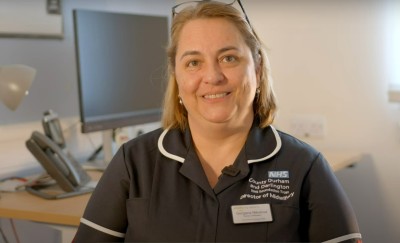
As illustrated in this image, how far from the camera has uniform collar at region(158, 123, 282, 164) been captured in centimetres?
147

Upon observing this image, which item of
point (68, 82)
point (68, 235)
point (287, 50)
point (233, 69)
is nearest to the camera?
point (233, 69)

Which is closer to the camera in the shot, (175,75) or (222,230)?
(222,230)

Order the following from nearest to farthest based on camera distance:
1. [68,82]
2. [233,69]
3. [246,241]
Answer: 1. [246,241]
2. [233,69]
3. [68,82]

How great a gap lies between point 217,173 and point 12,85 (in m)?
0.81

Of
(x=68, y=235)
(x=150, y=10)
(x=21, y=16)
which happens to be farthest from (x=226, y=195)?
(x=150, y=10)

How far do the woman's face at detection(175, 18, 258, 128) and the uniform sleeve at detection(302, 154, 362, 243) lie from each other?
0.82ft

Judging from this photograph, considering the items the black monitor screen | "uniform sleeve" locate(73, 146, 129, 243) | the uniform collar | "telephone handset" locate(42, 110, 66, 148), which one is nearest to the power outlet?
the black monitor screen

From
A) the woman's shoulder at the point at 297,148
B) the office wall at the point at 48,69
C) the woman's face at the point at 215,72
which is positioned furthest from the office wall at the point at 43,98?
the woman's shoulder at the point at 297,148

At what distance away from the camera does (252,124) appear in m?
1.55

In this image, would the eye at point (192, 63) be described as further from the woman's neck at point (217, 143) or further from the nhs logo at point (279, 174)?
the nhs logo at point (279, 174)

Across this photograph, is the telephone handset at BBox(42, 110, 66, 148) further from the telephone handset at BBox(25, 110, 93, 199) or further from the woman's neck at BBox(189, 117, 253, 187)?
the woman's neck at BBox(189, 117, 253, 187)

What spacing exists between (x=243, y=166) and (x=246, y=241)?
0.19m

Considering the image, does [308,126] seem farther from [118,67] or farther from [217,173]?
[217,173]

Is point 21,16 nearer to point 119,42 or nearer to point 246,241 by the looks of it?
point 119,42
